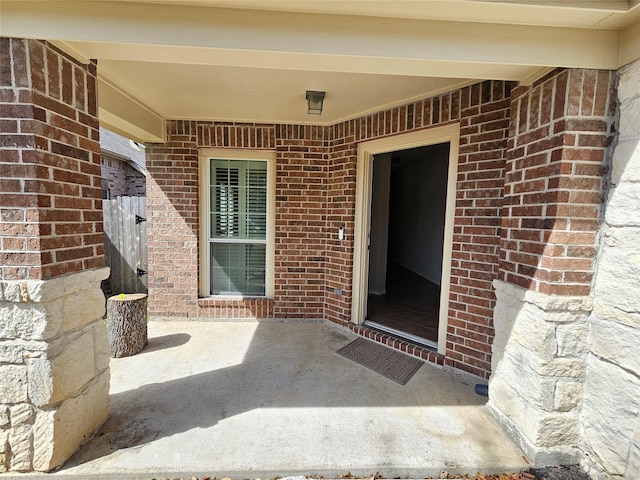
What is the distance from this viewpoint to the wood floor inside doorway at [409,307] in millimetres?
3369

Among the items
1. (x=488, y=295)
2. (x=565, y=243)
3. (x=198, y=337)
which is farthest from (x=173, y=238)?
(x=565, y=243)

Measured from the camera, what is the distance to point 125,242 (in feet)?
15.4

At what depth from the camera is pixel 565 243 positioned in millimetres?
1598

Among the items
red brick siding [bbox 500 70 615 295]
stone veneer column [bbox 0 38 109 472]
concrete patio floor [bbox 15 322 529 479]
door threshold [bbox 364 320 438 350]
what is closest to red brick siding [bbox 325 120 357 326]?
door threshold [bbox 364 320 438 350]

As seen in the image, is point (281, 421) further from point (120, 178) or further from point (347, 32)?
point (120, 178)

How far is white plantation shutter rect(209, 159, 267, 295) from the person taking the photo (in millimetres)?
3766

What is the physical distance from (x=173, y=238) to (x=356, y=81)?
2.87m

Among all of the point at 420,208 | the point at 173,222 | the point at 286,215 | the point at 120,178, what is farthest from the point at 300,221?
the point at 120,178

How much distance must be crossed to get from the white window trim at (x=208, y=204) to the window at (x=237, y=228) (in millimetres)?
14

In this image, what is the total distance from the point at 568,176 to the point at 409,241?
570cm

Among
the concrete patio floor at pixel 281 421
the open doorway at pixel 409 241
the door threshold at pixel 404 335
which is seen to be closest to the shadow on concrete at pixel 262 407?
the concrete patio floor at pixel 281 421

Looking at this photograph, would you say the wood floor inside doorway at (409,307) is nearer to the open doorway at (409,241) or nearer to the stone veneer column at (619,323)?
the open doorway at (409,241)

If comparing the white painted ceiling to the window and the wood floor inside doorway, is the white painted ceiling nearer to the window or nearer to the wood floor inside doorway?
the window

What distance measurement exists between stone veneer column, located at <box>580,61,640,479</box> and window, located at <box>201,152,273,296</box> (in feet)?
10.5
